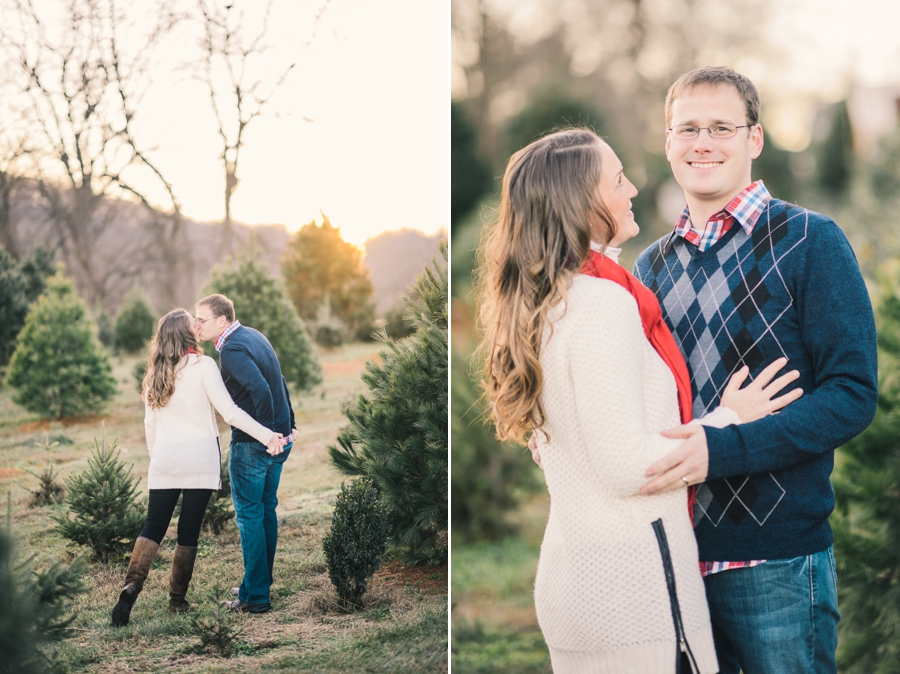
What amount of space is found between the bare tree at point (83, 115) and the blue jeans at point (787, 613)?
265 centimetres

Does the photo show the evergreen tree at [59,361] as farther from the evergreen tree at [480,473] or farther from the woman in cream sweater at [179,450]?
the evergreen tree at [480,473]

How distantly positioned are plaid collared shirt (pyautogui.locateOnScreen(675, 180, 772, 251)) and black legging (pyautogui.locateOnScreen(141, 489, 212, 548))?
6.78 ft

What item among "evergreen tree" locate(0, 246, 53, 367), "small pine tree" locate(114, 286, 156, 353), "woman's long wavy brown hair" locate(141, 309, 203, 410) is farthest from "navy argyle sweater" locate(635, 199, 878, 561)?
"evergreen tree" locate(0, 246, 53, 367)

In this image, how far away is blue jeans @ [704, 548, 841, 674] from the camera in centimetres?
213

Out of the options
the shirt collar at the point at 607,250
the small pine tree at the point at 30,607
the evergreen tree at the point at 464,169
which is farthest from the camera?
the evergreen tree at the point at 464,169

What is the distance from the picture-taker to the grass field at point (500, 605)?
4.66 meters

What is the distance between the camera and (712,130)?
236 cm

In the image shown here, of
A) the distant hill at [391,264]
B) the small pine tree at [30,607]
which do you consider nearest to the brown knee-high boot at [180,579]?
the small pine tree at [30,607]

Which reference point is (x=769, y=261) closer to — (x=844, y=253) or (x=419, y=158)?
(x=844, y=253)

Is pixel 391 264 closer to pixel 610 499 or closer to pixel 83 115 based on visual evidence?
pixel 83 115

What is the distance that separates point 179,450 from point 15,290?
3.01ft

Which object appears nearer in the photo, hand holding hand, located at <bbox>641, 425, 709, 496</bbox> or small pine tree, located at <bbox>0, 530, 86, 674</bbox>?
hand holding hand, located at <bbox>641, 425, 709, 496</bbox>

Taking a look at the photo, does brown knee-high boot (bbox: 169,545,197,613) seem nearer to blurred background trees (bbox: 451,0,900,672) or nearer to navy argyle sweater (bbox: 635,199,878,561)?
Answer: navy argyle sweater (bbox: 635,199,878,561)

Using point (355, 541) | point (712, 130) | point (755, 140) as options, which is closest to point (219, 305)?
point (355, 541)
